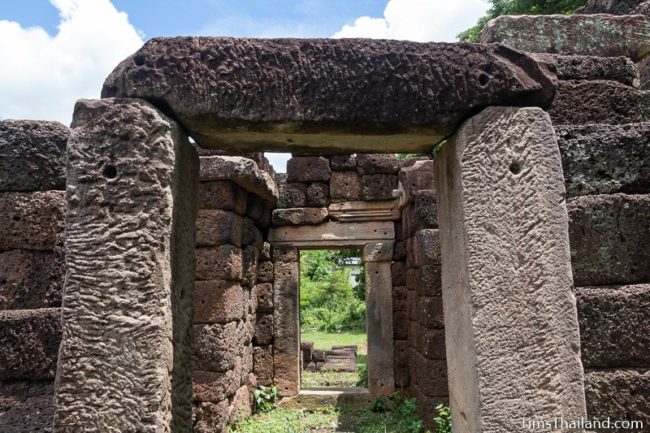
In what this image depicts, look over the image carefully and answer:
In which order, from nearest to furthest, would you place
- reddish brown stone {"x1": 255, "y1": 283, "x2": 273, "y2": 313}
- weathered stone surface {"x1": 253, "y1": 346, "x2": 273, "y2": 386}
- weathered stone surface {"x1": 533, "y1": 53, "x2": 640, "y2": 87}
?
weathered stone surface {"x1": 533, "y1": 53, "x2": 640, "y2": 87}
weathered stone surface {"x1": 253, "y1": 346, "x2": 273, "y2": 386}
reddish brown stone {"x1": 255, "y1": 283, "x2": 273, "y2": 313}

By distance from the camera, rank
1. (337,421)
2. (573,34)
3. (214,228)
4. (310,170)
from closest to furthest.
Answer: (573,34) → (214,228) → (337,421) → (310,170)

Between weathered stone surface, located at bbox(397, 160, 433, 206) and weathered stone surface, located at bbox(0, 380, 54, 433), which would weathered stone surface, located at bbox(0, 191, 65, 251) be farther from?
weathered stone surface, located at bbox(397, 160, 433, 206)

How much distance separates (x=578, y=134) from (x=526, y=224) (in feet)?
2.34

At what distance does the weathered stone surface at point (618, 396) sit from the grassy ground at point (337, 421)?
335cm

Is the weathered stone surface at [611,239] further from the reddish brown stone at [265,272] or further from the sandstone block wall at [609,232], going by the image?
the reddish brown stone at [265,272]

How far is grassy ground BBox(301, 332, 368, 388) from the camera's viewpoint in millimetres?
8727

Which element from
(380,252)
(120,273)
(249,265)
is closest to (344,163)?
(380,252)

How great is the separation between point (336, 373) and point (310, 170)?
15.4ft

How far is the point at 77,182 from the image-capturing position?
2043 millimetres

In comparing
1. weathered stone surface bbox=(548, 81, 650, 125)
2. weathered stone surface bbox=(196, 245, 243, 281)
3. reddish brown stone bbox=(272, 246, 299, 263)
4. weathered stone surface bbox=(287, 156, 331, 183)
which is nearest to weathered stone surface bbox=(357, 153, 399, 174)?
weathered stone surface bbox=(287, 156, 331, 183)

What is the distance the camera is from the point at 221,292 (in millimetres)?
5066

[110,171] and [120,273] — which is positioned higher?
[110,171]

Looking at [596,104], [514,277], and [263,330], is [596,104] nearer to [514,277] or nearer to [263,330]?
[514,277]

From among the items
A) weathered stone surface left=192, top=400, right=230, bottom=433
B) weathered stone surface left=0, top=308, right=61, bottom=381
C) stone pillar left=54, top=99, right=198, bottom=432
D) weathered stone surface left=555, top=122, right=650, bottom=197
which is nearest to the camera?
stone pillar left=54, top=99, right=198, bottom=432
